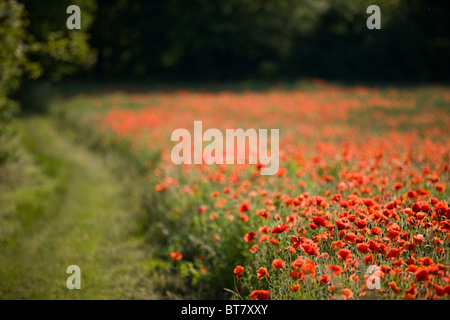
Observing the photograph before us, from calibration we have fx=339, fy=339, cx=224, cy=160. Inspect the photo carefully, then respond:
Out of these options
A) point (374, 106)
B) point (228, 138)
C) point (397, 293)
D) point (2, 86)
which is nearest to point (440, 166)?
point (397, 293)

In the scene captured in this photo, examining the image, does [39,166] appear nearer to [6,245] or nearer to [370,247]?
[6,245]

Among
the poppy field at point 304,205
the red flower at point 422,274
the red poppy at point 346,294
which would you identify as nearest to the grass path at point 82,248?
the poppy field at point 304,205

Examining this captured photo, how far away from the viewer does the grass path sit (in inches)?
157

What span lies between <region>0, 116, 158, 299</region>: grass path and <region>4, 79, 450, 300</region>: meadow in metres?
0.25

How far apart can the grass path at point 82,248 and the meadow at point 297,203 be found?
250 mm

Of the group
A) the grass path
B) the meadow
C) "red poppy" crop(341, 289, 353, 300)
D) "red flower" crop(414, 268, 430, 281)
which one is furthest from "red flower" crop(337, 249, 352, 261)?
the grass path

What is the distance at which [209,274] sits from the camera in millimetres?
3709

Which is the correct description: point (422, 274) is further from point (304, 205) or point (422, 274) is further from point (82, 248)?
point (82, 248)

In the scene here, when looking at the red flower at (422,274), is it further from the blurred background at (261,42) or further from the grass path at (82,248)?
the blurred background at (261,42)

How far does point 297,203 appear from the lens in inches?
118

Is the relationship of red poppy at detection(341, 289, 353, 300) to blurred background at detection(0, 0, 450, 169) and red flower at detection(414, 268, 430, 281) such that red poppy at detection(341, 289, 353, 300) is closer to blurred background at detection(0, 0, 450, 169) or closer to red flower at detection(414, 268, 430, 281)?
red flower at detection(414, 268, 430, 281)

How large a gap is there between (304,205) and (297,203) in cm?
11

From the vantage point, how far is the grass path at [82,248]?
13.1ft


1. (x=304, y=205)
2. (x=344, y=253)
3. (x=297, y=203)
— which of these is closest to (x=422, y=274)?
(x=344, y=253)
